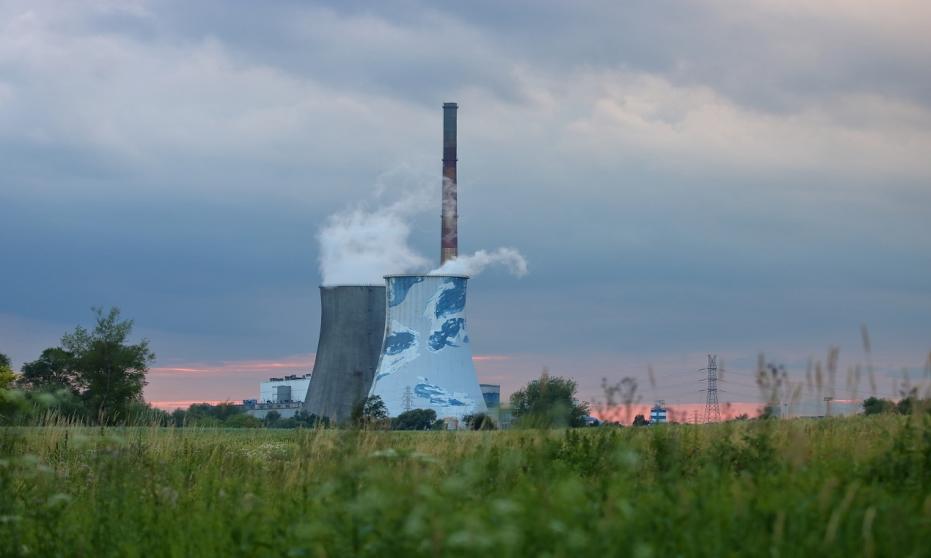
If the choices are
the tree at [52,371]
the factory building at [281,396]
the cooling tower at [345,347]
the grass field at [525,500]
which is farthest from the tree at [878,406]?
the factory building at [281,396]

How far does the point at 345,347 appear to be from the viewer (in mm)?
32688

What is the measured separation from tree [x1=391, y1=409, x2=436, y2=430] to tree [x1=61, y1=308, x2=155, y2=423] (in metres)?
8.55

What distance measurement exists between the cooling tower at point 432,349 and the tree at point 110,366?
8098 millimetres

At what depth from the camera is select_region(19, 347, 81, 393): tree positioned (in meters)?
32.5

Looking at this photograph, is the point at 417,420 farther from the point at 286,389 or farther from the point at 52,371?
the point at 286,389

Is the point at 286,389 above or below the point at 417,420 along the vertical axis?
above

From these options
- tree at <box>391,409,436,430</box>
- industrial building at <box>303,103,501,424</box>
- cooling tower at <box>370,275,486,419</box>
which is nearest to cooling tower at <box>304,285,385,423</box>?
industrial building at <box>303,103,501,424</box>

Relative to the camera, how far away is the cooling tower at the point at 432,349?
1089 inches

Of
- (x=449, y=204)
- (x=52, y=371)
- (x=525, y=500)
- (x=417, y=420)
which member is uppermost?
(x=449, y=204)

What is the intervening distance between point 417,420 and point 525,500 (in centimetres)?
2375

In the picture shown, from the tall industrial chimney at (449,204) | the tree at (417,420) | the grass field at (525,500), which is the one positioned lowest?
the grass field at (525,500)

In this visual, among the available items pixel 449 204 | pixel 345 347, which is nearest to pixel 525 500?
pixel 345 347

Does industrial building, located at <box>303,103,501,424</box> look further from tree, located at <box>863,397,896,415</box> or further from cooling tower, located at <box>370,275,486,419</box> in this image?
tree, located at <box>863,397,896,415</box>

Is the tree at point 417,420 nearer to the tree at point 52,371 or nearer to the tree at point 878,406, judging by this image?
the tree at point 52,371
